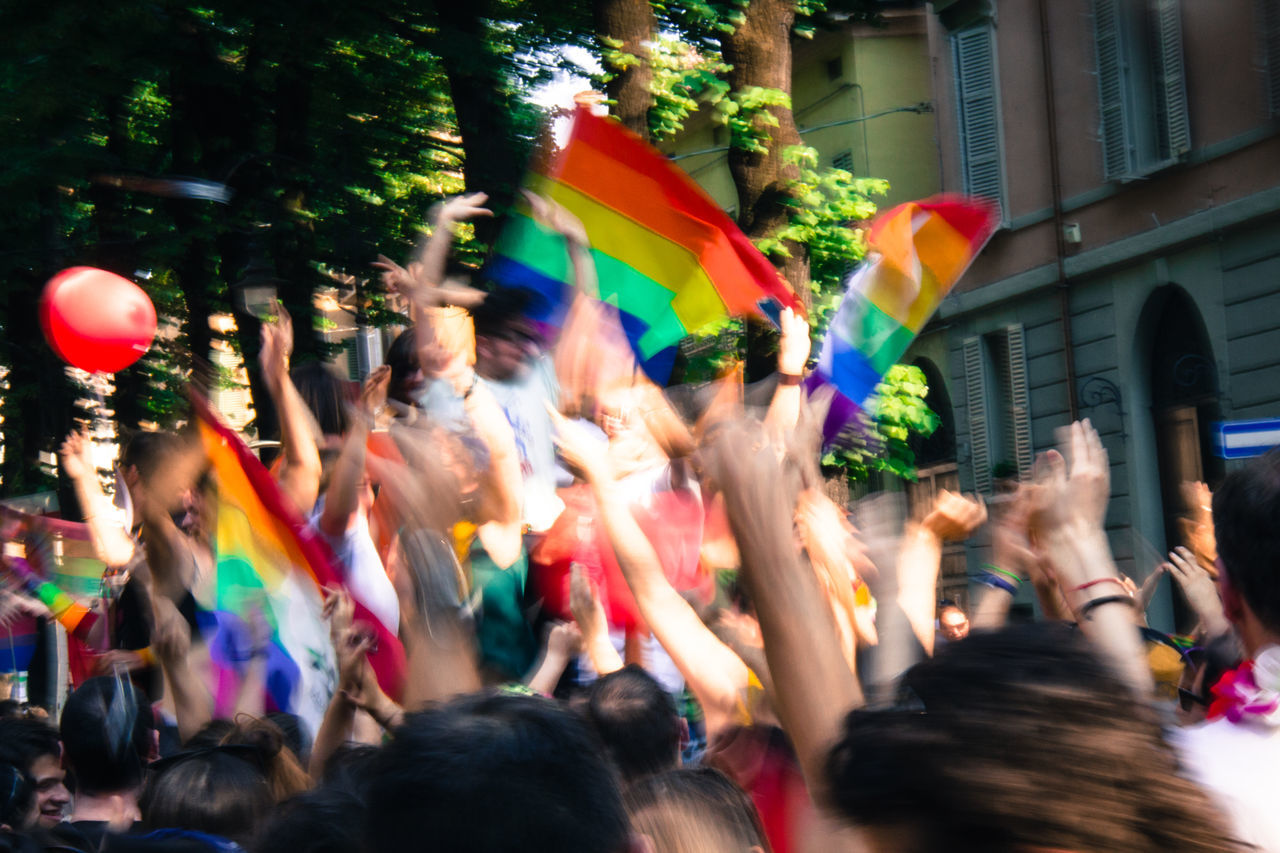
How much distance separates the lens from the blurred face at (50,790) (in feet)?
15.8

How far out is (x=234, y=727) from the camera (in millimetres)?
3699

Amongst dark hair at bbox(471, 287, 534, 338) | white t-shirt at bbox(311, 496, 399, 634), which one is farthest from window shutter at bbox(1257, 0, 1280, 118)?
white t-shirt at bbox(311, 496, 399, 634)

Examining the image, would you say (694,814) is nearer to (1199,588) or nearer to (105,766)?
(105,766)

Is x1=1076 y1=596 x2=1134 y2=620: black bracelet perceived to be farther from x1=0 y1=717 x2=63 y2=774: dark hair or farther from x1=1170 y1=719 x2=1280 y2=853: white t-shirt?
x1=0 y1=717 x2=63 y2=774: dark hair

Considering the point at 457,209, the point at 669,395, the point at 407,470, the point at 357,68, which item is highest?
the point at 357,68

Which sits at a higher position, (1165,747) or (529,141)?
(529,141)

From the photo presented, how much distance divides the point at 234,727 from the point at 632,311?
5.94ft

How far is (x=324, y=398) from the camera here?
5148mm

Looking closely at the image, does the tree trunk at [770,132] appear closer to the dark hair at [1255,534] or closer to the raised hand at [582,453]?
the raised hand at [582,453]

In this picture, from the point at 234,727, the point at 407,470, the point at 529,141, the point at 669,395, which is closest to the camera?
the point at 407,470

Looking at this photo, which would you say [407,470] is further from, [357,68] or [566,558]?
[357,68]

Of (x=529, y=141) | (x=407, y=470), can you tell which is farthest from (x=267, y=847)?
(x=529, y=141)

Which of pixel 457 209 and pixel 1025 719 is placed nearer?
pixel 1025 719

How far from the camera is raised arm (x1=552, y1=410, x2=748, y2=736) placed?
2.71 m
